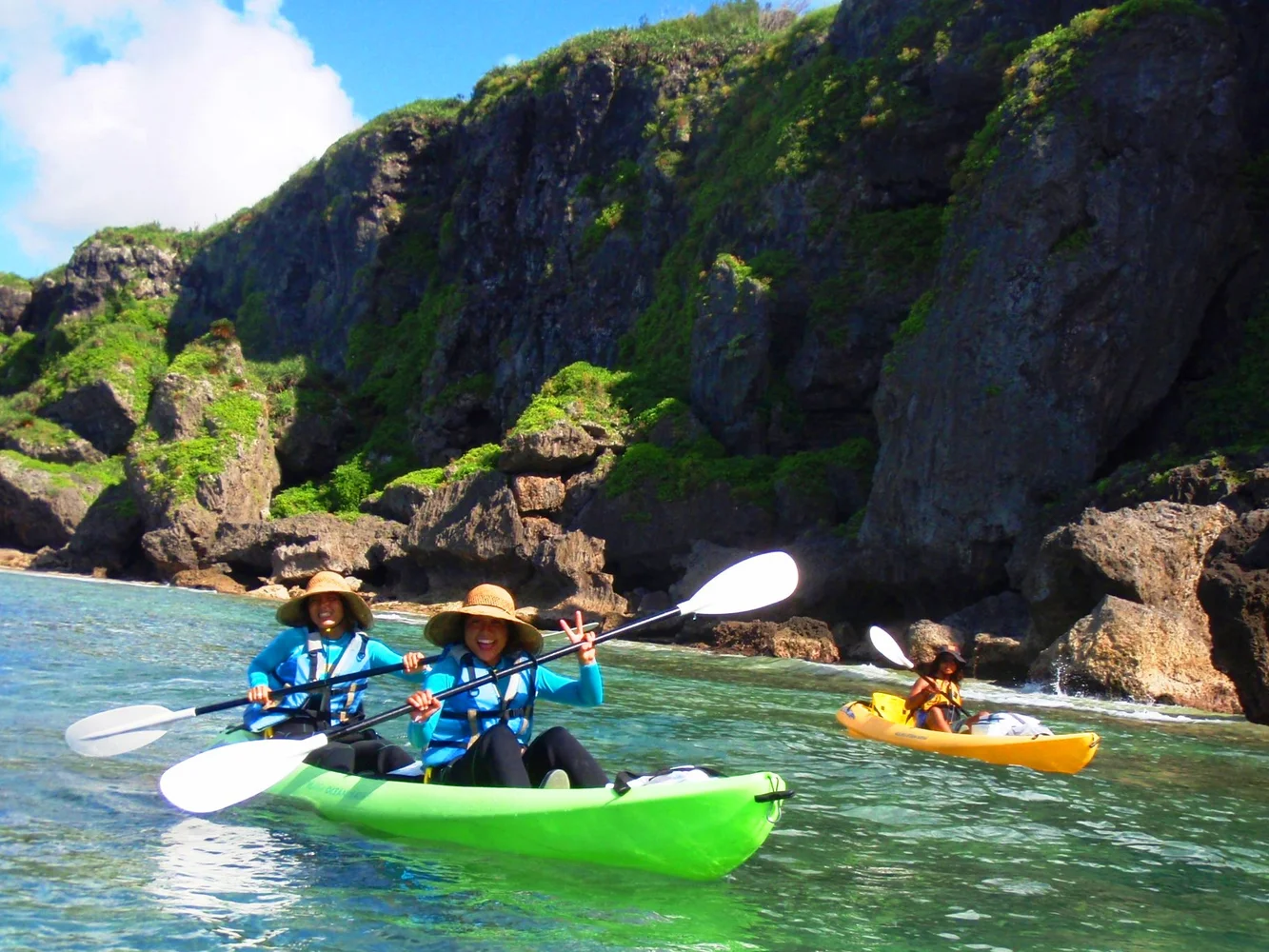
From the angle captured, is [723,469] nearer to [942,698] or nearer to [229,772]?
[942,698]

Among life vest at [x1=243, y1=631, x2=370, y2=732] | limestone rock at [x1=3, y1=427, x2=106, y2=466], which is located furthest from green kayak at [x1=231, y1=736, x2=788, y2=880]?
limestone rock at [x1=3, y1=427, x2=106, y2=466]

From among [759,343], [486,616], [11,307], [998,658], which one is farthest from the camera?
[11,307]

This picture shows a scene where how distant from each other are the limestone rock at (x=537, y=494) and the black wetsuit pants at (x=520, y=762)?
20925 millimetres

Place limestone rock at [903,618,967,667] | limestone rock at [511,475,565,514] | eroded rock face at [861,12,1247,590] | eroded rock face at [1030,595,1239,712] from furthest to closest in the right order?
limestone rock at [511,475,565,514] → eroded rock face at [861,12,1247,590] → limestone rock at [903,618,967,667] → eroded rock face at [1030,595,1239,712]

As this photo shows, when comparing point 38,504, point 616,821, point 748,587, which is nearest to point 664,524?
point 748,587

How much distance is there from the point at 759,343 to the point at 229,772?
70.3ft

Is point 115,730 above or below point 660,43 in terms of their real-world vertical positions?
below

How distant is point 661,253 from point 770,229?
20.8 ft

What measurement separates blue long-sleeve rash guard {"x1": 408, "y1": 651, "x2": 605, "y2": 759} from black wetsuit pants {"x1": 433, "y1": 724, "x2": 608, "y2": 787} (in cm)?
29

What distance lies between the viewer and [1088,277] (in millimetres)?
19094

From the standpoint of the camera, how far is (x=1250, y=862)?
6.06m

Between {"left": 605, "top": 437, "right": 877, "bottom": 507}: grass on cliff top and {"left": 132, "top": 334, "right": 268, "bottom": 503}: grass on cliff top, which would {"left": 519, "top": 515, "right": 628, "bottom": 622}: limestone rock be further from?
{"left": 132, "top": 334, "right": 268, "bottom": 503}: grass on cliff top

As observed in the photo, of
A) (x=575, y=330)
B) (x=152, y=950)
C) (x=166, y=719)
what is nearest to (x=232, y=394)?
(x=575, y=330)

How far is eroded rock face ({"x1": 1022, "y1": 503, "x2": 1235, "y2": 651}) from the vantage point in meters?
14.7
